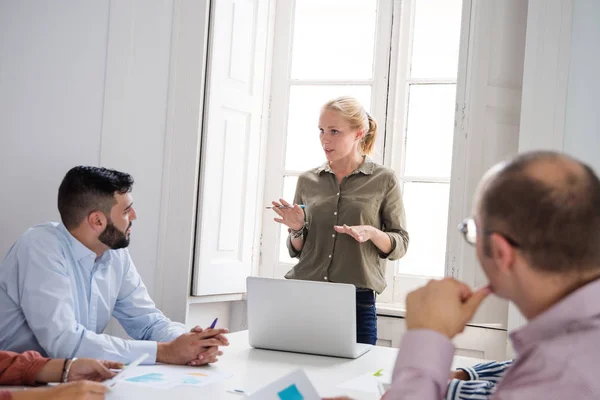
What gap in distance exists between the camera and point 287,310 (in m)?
2.19

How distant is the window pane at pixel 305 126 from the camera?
413 cm

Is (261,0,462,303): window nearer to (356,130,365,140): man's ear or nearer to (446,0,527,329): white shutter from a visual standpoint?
(446,0,527,329): white shutter

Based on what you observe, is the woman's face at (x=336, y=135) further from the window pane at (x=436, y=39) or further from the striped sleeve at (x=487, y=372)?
the striped sleeve at (x=487, y=372)

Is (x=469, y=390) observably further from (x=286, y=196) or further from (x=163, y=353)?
(x=286, y=196)

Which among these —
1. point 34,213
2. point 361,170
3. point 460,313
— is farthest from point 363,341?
point 460,313

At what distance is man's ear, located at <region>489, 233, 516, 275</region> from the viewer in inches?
36.5

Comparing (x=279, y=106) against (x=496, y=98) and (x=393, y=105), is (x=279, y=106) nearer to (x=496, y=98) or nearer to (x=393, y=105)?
(x=393, y=105)

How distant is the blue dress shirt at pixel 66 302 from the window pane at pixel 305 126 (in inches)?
69.9

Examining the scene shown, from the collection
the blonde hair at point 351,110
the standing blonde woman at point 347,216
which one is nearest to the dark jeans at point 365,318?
the standing blonde woman at point 347,216

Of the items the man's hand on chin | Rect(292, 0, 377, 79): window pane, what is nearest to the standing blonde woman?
Rect(292, 0, 377, 79): window pane

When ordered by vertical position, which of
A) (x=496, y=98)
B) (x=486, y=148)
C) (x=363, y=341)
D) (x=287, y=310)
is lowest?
(x=363, y=341)

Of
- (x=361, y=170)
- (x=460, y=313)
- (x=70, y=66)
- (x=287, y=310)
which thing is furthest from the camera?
(x=70, y=66)

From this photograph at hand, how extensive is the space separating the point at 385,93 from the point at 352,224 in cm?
128

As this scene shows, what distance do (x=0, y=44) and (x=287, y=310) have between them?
1841mm
